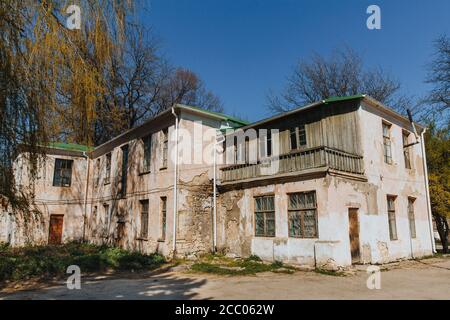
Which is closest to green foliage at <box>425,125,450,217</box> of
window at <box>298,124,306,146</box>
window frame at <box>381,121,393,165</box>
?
window frame at <box>381,121,393,165</box>

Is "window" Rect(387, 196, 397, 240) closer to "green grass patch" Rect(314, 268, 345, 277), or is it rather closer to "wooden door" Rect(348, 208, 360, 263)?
"wooden door" Rect(348, 208, 360, 263)

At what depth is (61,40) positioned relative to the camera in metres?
5.73

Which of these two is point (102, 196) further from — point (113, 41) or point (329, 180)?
point (113, 41)

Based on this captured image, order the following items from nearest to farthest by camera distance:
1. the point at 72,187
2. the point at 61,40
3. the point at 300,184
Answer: the point at 61,40 → the point at 300,184 → the point at 72,187

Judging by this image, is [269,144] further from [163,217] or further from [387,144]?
[163,217]

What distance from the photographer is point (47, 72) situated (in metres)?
5.71

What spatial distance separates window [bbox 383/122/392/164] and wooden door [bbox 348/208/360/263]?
11.6 feet

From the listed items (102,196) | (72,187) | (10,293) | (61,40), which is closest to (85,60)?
(61,40)

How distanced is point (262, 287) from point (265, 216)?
499 cm

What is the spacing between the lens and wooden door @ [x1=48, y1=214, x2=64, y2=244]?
21.0m

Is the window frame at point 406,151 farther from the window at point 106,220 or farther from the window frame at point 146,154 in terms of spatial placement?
the window at point 106,220

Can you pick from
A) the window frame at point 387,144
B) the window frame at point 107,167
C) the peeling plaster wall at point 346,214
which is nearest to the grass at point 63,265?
the peeling plaster wall at point 346,214

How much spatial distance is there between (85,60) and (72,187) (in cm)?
1807

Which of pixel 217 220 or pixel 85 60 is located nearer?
pixel 85 60
